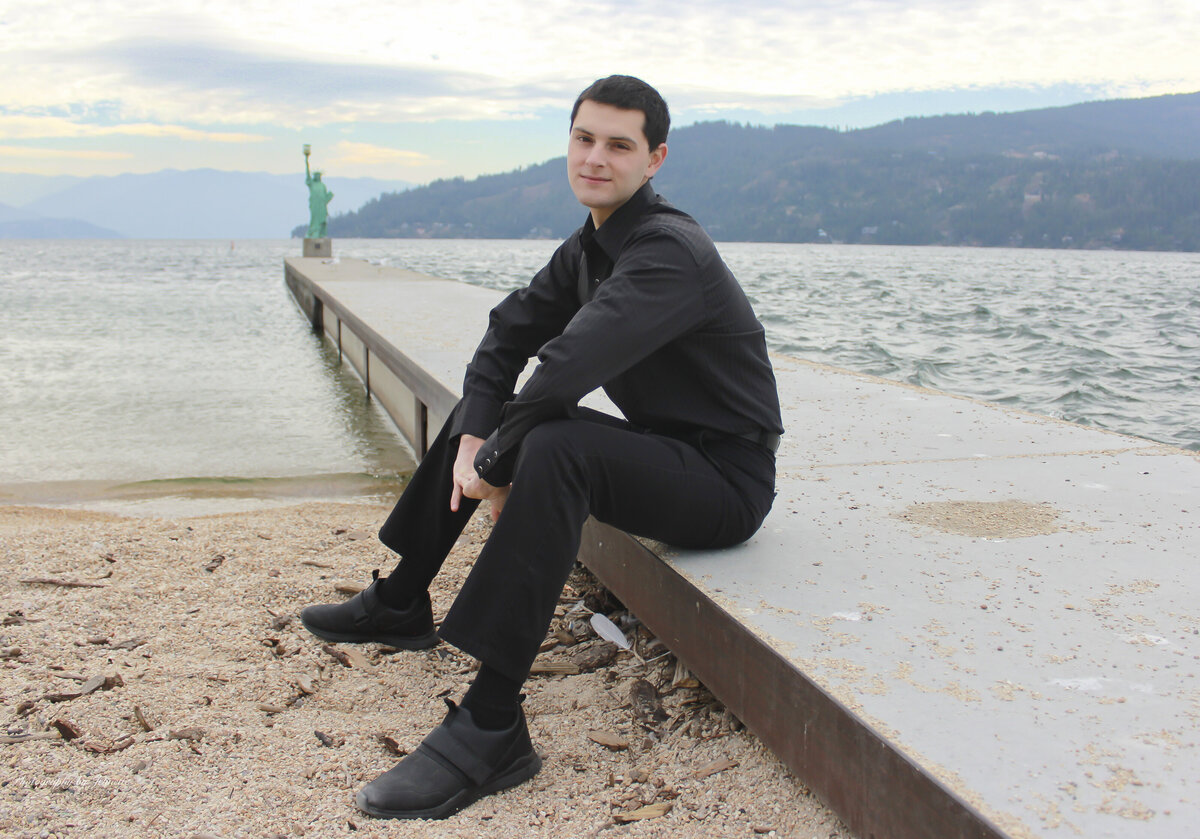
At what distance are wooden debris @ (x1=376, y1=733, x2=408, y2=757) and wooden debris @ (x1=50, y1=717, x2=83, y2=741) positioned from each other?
0.63 m

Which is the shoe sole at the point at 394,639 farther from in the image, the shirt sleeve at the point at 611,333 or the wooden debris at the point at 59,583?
the wooden debris at the point at 59,583

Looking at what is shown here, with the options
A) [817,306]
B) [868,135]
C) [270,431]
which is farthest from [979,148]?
[270,431]

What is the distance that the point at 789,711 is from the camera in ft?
5.47

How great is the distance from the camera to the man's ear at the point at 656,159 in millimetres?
2262

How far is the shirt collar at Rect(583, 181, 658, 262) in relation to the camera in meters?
2.25

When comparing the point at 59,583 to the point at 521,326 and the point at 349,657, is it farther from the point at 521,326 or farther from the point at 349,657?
the point at 521,326

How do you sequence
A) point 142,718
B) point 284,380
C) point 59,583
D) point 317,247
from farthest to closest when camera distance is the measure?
1. point 317,247
2. point 284,380
3. point 59,583
4. point 142,718

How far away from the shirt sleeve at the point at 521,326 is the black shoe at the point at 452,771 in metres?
0.84

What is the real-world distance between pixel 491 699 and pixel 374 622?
78cm

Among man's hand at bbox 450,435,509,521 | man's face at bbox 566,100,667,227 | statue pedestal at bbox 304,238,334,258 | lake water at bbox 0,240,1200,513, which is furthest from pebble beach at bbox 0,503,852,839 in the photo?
statue pedestal at bbox 304,238,334,258

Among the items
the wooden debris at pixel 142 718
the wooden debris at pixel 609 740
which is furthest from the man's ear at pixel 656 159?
the wooden debris at pixel 142 718

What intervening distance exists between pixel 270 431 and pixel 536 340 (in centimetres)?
488

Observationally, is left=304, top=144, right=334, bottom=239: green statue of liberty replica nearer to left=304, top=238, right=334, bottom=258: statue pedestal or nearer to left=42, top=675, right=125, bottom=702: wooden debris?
left=304, top=238, right=334, bottom=258: statue pedestal

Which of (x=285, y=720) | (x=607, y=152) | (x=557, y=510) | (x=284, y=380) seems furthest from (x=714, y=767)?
(x=284, y=380)
